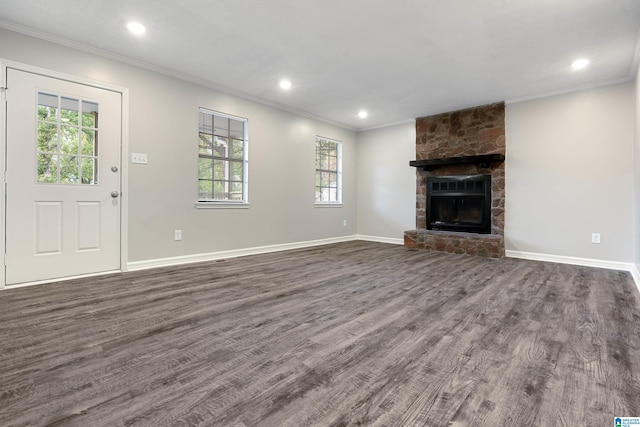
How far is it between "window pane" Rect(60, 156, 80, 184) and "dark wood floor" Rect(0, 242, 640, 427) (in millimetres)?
1054

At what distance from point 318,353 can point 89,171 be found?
3.24m

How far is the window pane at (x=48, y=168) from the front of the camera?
3027mm

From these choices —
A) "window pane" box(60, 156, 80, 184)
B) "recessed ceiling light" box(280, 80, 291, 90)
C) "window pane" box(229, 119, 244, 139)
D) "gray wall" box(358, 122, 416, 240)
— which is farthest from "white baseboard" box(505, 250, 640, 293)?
"window pane" box(60, 156, 80, 184)

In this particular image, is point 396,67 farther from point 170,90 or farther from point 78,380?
point 78,380

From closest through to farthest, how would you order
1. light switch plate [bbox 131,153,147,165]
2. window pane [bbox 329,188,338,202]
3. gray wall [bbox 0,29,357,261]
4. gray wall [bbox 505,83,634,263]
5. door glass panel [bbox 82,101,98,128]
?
door glass panel [bbox 82,101,98,128]
gray wall [bbox 0,29,357,261]
light switch plate [bbox 131,153,147,165]
gray wall [bbox 505,83,634,263]
window pane [bbox 329,188,338,202]

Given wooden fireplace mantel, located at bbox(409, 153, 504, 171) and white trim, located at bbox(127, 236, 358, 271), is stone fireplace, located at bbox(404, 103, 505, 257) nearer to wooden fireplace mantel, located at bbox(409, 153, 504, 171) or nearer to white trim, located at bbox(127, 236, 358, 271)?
wooden fireplace mantel, located at bbox(409, 153, 504, 171)

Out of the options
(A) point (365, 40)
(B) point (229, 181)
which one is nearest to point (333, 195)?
(B) point (229, 181)

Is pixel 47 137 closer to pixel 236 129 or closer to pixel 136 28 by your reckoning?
pixel 136 28

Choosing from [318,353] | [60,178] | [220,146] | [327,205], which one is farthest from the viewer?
[327,205]

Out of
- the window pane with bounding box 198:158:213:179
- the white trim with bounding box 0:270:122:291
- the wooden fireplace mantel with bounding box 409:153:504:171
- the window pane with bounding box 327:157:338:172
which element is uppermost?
the window pane with bounding box 327:157:338:172

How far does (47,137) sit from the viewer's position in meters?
3.07

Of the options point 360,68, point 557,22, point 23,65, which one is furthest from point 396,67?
point 23,65

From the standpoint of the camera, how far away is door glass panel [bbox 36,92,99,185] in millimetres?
3045

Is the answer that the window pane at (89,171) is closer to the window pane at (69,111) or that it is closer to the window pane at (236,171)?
the window pane at (69,111)
